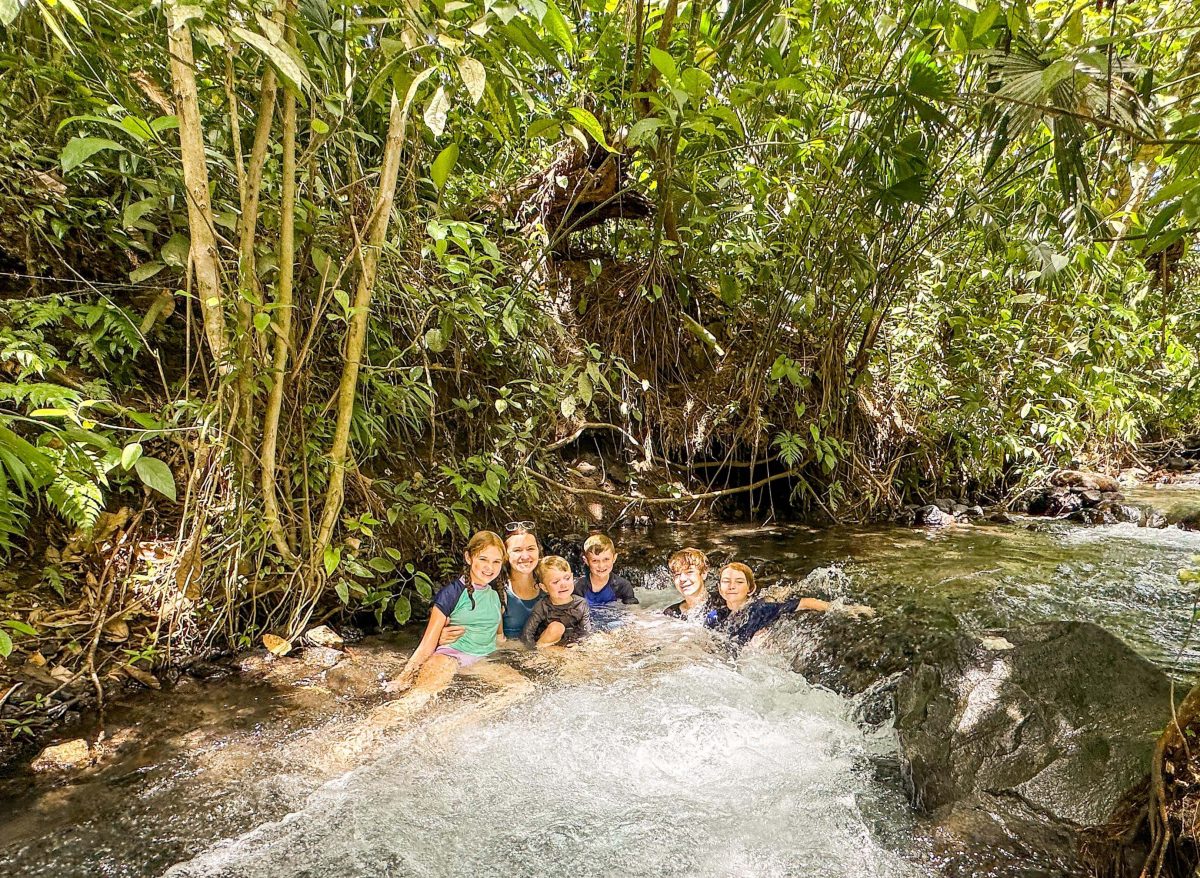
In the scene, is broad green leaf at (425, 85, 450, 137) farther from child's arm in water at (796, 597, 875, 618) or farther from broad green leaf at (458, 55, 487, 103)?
child's arm in water at (796, 597, 875, 618)

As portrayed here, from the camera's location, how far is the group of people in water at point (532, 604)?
134 inches

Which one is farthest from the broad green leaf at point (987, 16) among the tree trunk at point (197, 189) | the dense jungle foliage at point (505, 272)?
the tree trunk at point (197, 189)

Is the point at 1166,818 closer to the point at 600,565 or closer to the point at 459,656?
the point at 459,656

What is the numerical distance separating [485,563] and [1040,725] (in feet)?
8.52

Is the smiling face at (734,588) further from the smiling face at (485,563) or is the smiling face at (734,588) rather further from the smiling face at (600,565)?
the smiling face at (485,563)

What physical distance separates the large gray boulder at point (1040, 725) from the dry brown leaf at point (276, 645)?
2.96m

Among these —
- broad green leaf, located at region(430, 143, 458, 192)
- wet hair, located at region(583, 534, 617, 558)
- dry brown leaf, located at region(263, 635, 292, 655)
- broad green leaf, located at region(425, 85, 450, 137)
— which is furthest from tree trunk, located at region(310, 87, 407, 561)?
wet hair, located at region(583, 534, 617, 558)

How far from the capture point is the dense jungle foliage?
96.1 inches

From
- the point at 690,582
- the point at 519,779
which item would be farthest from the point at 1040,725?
the point at 690,582

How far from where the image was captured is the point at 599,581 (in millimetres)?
4250

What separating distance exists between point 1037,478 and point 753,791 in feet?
21.8

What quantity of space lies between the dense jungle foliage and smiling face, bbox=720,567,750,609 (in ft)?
5.35

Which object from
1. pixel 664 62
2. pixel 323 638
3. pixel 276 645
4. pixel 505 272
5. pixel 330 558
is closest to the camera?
pixel 664 62

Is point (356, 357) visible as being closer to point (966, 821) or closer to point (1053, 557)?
point (966, 821)
